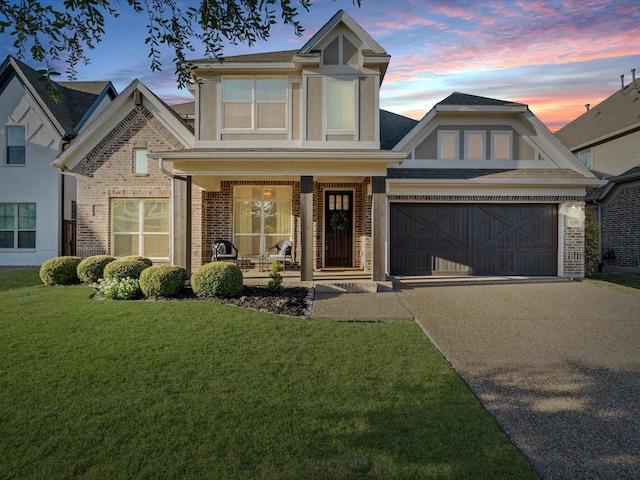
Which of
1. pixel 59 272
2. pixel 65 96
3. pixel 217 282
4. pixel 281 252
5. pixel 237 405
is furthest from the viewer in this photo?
pixel 65 96

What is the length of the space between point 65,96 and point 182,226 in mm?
13245

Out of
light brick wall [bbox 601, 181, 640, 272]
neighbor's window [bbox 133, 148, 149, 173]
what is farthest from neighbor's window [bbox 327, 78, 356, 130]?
light brick wall [bbox 601, 181, 640, 272]

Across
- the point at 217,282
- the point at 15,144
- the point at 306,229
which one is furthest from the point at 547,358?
the point at 15,144

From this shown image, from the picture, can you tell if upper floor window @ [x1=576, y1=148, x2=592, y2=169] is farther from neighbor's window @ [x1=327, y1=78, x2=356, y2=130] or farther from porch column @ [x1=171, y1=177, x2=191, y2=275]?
porch column @ [x1=171, y1=177, x2=191, y2=275]

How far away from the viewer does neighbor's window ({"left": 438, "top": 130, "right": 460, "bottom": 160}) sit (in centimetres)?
1409

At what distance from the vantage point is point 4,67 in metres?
17.0

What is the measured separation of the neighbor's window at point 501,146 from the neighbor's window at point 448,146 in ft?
3.91

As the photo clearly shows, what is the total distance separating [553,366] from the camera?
5.57 metres

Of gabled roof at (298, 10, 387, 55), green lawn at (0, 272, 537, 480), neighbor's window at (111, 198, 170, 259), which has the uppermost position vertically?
gabled roof at (298, 10, 387, 55)

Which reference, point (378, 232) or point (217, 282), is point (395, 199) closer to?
point (378, 232)

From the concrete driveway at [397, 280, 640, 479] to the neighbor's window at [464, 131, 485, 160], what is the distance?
539 centimetres

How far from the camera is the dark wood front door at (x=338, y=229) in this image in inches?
Result: 556

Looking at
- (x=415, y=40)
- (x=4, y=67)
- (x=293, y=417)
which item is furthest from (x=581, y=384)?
(x=4, y=67)

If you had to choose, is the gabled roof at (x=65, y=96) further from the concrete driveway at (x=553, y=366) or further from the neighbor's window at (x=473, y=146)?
the concrete driveway at (x=553, y=366)
